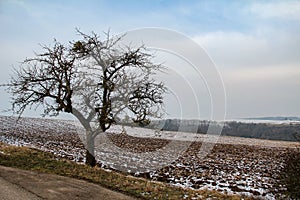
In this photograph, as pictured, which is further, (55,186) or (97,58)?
(97,58)

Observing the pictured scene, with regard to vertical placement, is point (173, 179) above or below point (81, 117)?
below

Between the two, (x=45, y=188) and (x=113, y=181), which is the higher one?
(x=45, y=188)

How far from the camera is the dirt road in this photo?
8.01 metres

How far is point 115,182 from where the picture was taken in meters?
10.5

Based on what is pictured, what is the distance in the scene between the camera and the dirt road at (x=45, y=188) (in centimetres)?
801

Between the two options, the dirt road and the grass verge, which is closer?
the dirt road

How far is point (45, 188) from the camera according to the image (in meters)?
8.78

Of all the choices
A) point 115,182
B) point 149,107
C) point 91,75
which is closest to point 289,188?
point 115,182

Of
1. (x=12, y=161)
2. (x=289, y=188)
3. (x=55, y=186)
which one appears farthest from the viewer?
(x=12, y=161)

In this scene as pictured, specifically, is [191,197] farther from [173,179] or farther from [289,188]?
[173,179]

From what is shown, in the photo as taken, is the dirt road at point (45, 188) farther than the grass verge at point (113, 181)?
No

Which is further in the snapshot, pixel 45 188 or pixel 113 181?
pixel 113 181

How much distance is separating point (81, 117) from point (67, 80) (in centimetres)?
184

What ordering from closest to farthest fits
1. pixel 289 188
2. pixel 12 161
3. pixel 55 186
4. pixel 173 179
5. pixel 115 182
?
pixel 289 188 → pixel 55 186 → pixel 115 182 → pixel 12 161 → pixel 173 179
